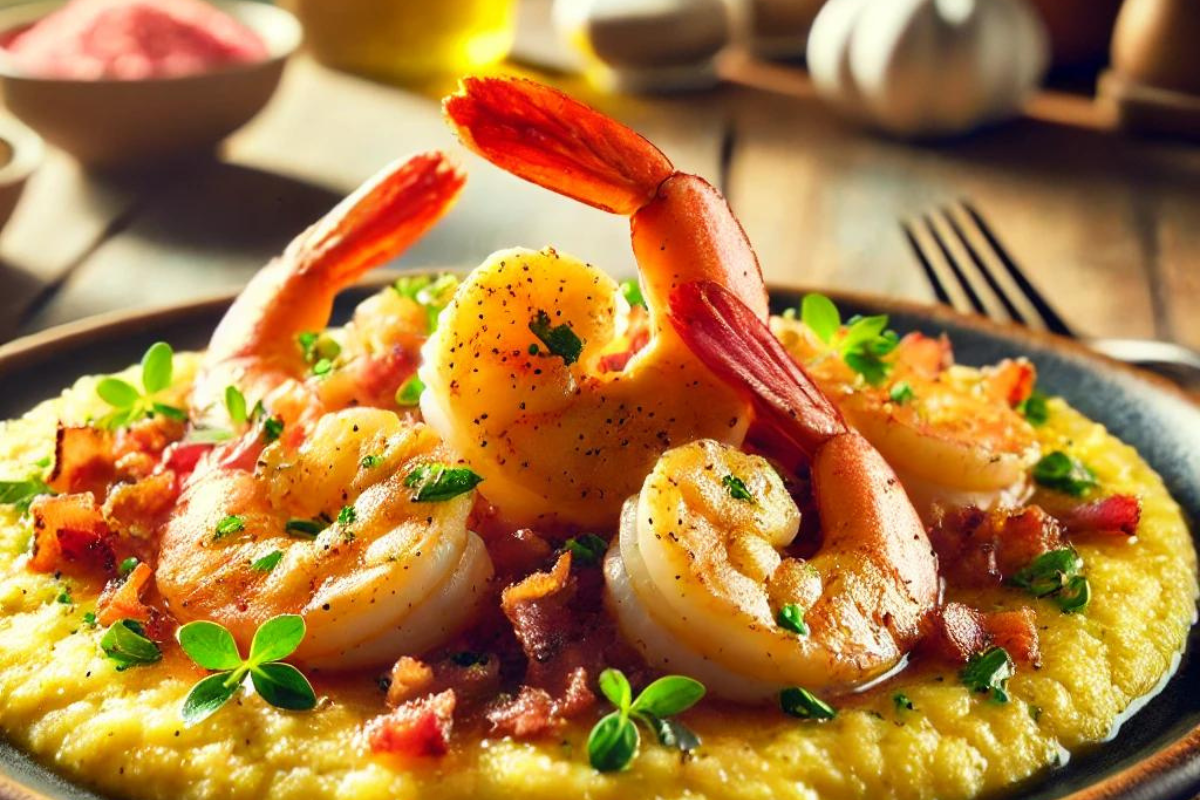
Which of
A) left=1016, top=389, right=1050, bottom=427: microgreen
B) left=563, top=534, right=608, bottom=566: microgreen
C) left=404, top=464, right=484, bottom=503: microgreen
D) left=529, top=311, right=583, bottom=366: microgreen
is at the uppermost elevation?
left=529, top=311, right=583, bottom=366: microgreen

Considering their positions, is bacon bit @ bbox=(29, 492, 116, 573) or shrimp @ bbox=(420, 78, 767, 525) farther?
bacon bit @ bbox=(29, 492, 116, 573)

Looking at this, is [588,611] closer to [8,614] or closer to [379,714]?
[379,714]

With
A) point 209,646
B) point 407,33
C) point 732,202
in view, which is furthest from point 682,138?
point 209,646

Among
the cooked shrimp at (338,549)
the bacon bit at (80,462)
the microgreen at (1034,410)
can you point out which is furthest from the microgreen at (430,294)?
the microgreen at (1034,410)

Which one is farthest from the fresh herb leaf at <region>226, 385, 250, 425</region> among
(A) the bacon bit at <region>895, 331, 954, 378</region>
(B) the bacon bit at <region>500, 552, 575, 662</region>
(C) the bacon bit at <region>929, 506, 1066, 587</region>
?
(A) the bacon bit at <region>895, 331, 954, 378</region>

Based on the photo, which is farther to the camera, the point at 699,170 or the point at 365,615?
the point at 699,170

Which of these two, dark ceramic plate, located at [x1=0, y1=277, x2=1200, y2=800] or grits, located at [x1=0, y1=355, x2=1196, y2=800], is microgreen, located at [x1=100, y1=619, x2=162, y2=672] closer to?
grits, located at [x1=0, y1=355, x2=1196, y2=800]

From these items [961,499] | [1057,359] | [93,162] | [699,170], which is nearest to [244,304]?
[961,499]
